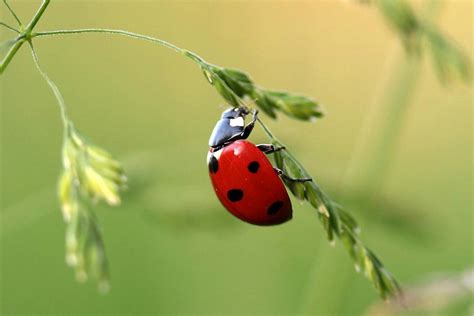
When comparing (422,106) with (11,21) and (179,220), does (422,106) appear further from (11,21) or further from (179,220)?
(179,220)

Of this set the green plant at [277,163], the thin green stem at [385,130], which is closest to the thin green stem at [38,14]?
the green plant at [277,163]

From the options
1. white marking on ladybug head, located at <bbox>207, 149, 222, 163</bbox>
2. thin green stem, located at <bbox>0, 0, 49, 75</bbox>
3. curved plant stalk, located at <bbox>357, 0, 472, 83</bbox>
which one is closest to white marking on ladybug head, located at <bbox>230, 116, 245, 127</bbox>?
white marking on ladybug head, located at <bbox>207, 149, 222, 163</bbox>

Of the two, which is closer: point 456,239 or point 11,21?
point 456,239

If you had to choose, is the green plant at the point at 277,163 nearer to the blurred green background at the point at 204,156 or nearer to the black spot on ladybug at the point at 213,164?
the black spot on ladybug at the point at 213,164

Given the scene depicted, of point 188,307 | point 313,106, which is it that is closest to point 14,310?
point 188,307

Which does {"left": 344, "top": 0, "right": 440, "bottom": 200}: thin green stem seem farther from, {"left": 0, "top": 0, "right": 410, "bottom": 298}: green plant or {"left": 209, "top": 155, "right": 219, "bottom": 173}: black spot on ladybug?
{"left": 0, "top": 0, "right": 410, "bottom": 298}: green plant

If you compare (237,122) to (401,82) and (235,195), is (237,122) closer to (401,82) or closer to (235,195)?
(235,195)
